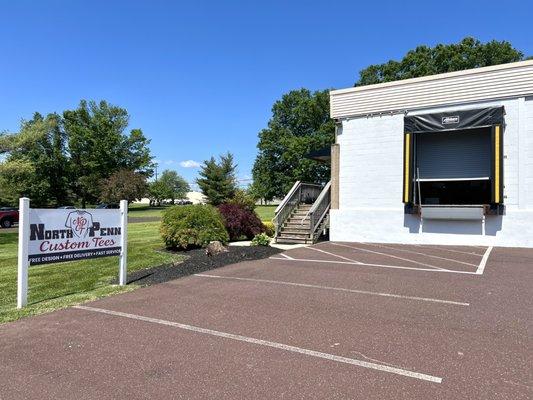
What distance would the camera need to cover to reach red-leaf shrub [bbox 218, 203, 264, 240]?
16.0 m

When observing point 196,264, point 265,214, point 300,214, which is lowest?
point 196,264

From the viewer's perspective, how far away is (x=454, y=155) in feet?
50.6

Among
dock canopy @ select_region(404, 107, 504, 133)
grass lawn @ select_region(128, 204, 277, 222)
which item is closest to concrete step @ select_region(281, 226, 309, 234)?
dock canopy @ select_region(404, 107, 504, 133)

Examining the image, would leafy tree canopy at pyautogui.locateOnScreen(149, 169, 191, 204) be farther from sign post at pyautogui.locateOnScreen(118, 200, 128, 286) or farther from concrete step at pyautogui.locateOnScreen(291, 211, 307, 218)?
sign post at pyautogui.locateOnScreen(118, 200, 128, 286)

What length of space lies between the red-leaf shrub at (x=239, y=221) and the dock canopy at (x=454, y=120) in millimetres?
6866

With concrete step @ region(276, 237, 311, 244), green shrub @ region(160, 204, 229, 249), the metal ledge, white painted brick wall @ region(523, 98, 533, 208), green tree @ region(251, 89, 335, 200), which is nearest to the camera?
green shrub @ region(160, 204, 229, 249)

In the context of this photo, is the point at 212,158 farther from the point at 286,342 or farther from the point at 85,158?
the point at 286,342

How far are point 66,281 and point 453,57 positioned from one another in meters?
38.7

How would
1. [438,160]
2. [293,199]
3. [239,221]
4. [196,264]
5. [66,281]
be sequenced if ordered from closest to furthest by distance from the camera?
1. [66,281]
2. [196,264]
3. [438,160]
4. [239,221]
5. [293,199]

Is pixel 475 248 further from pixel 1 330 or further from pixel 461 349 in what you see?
pixel 1 330

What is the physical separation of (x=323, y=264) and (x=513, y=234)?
7171mm

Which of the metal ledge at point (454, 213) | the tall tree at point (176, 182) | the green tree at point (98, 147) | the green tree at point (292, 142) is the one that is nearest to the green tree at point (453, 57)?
the green tree at point (292, 142)

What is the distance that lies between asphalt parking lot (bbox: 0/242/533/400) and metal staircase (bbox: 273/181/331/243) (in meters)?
7.51

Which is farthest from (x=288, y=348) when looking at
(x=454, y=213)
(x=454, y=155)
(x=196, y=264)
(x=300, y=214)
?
(x=454, y=155)
